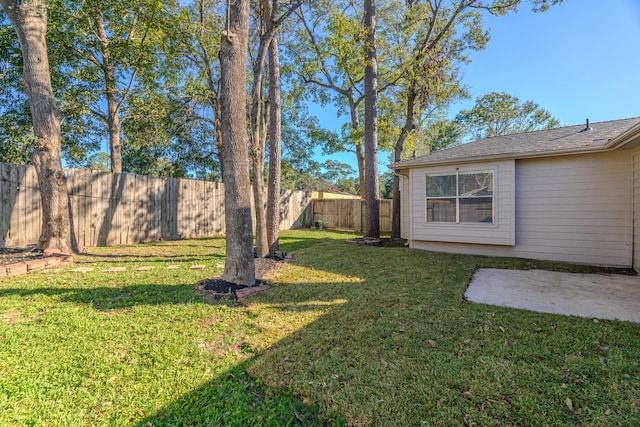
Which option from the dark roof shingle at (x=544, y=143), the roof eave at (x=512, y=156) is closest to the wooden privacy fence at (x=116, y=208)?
the dark roof shingle at (x=544, y=143)

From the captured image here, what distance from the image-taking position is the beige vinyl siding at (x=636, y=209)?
4.91 metres

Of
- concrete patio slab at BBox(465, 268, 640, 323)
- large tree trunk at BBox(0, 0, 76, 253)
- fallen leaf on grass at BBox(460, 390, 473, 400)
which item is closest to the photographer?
fallen leaf on grass at BBox(460, 390, 473, 400)

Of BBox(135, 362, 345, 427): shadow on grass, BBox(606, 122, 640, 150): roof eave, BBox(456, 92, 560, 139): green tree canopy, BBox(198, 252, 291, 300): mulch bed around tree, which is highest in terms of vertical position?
BBox(456, 92, 560, 139): green tree canopy

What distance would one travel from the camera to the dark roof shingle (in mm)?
5660

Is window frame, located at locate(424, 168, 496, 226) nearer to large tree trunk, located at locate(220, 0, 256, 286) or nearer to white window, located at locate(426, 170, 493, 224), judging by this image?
white window, located at locate(426, 170, 493, 224)

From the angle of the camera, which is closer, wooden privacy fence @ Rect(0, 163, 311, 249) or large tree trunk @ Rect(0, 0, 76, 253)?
large tree trunk @ Rect(0, 0, 76, 253)

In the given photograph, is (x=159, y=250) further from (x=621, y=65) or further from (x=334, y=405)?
(x=621, y=65)

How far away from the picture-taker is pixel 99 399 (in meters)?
1.72

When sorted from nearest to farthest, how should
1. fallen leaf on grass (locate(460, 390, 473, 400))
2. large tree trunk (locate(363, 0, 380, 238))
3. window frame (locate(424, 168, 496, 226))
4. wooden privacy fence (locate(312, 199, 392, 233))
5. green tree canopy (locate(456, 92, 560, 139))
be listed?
fallen leaf on grass (locate(460, 390, 473, 400)) → window frame (locate(424, 168, 496, 226)) → large tree trunk (locate(363, 0, 380, 238)) → wooden privacy fence (locate(312, 199, 392, 233)) → green tree canopy (locate(456, 92, 560, 139))

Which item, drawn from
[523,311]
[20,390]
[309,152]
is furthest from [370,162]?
[309,152]

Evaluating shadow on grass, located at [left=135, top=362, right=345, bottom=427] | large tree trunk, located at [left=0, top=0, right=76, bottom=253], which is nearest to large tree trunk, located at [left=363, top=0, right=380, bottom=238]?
shadow on grass, located at [left=135, top=362, right=345, bottom=427]

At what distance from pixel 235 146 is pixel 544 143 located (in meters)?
6.73

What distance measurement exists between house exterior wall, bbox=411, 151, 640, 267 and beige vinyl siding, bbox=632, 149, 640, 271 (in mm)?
139

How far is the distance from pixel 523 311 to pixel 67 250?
779cm
